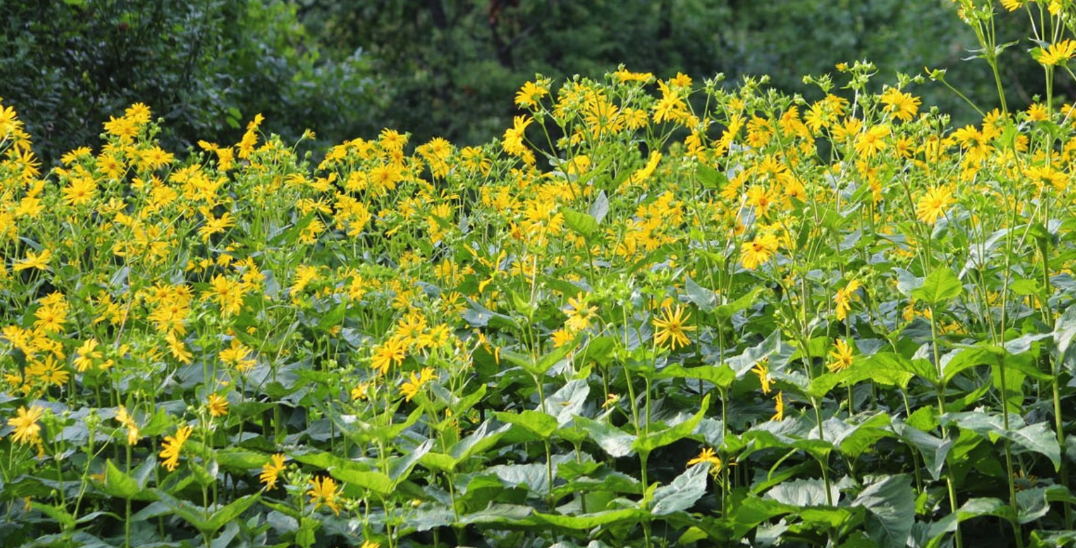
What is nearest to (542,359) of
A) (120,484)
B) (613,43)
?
(120,484)

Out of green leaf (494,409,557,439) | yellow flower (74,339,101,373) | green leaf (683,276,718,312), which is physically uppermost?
green leaf (683,276,718,312)

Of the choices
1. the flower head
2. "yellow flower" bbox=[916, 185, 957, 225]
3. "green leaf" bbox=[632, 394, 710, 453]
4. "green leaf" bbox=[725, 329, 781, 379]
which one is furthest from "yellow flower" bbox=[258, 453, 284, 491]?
"yellow flower" bbox=[916, 185, 957, 225]

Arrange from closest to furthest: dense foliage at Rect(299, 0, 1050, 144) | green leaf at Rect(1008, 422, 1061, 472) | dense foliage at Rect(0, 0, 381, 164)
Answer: green leaf at Rect(1008, 422, 1061, 472), dense foliage at Rect(0, 0, 381, 164), dense foliage at Rect(299, 0, 1050, 144)

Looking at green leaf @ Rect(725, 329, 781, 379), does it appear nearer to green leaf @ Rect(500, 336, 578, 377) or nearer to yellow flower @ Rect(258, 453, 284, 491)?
green leaf @ Rect(500, 336, 578, 377)

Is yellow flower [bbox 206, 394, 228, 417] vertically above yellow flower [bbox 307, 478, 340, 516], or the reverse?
yellow flower [bbox 206, 394, 228, 417]

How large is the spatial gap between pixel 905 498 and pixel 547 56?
14.7 metres

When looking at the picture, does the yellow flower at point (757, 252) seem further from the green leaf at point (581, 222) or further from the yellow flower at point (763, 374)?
the green leaf at point (581, 222)

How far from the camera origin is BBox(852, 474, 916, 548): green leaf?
2475 millimetres

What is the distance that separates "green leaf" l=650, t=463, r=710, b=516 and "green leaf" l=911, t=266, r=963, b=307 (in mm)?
550

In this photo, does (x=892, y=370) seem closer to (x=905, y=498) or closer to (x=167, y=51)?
(x=905, y=498)

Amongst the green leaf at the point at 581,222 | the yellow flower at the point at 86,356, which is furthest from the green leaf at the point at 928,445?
the yellow flower at the point at 86,356

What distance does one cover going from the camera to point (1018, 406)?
267 cm

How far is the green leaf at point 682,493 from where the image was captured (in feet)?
8.09

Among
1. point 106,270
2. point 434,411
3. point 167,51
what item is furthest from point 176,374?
point 167,51
